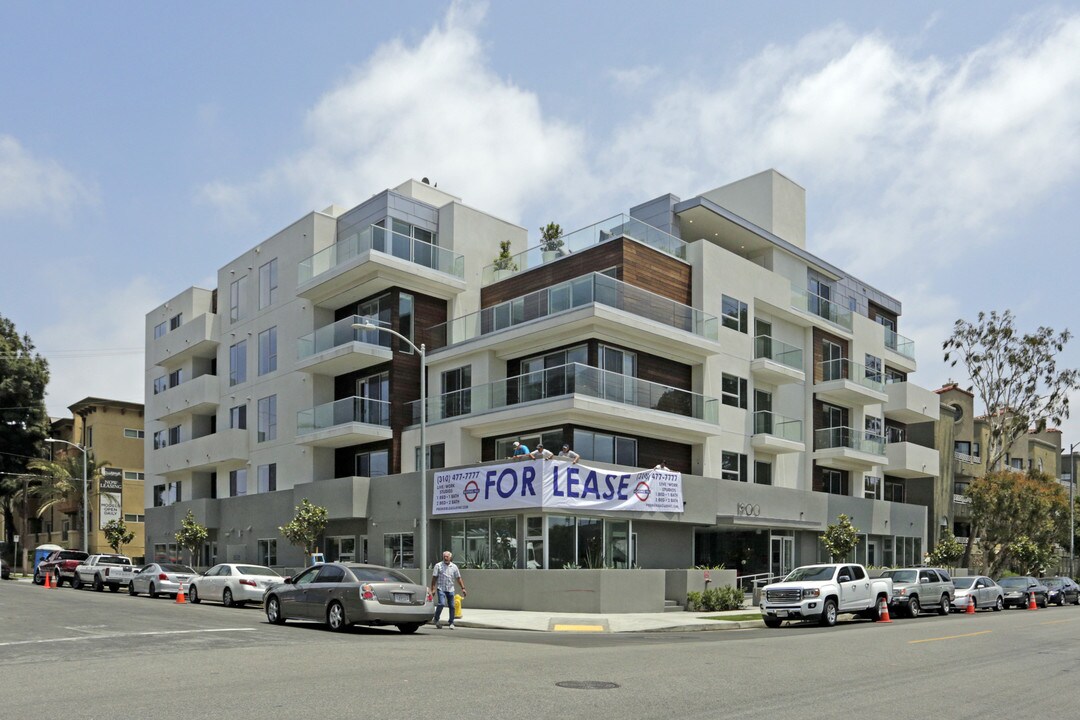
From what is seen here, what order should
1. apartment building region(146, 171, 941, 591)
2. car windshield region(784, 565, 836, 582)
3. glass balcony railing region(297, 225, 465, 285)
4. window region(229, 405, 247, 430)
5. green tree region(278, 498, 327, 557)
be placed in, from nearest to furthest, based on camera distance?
1. car windshield region(784, 565, 836, 582)
2. apartment building region(146, 171, 941, 591)
3. green tree region(278, 498, 327, 557)
4. glass balcony railing region(297, 225, 465, 285)
5. window region(229, 405, 247, 430)

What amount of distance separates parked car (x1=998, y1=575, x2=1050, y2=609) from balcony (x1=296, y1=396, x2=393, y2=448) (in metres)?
25.4

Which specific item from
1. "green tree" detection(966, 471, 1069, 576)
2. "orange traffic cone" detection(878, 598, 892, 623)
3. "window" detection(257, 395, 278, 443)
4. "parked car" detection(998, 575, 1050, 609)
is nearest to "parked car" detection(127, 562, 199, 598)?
"window" detection(257, 395, 278, 443)

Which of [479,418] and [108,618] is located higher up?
[479,418]

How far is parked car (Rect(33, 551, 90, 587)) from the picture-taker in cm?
4544

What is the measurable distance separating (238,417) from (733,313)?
75.7 feet

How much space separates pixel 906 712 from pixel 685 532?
25084 millimetres

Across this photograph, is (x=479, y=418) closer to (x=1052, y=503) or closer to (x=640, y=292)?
(x=640, y=292)

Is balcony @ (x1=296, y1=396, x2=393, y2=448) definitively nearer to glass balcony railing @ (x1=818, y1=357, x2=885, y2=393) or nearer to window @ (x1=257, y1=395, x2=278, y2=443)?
window @ (x1=257, y1=395, x2=278, y2=443)

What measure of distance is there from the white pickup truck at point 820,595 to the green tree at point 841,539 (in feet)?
35.5

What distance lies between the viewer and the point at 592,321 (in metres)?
32.4

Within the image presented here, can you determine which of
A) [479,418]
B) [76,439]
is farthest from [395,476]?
[76,439]

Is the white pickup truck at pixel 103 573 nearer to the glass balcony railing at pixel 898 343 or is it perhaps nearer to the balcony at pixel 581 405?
the balcony at pixel 581 405

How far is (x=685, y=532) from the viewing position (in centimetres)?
3553

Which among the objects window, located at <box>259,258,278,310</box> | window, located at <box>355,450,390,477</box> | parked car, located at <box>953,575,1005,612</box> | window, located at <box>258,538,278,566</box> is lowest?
parked car, located at <box>953,575,1005,612</box>
